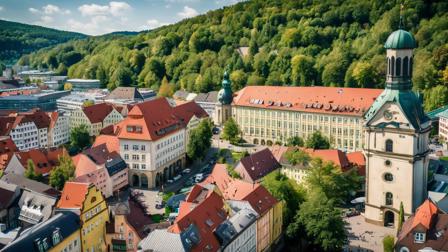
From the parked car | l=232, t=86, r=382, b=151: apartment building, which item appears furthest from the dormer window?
l=232, t=86, r=382, b=151: apartment building

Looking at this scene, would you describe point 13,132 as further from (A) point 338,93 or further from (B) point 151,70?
(B) point 151,70

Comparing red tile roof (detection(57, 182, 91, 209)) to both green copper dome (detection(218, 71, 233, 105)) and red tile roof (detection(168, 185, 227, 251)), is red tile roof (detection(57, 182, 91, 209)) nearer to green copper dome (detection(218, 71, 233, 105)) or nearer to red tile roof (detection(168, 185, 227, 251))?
red tile roof (detection(168, 185, 227, 251))

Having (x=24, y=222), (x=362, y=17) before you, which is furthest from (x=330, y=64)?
(x=24, y=222)

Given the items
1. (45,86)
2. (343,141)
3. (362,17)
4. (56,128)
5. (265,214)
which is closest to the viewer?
(265,214)

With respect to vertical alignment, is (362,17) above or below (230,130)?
above

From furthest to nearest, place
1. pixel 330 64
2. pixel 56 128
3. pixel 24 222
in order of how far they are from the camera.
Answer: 1. pixel 330 64
2. pixel 56 128
3. pixel 24 222

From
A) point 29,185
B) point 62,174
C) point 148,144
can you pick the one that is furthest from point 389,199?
point 29,185

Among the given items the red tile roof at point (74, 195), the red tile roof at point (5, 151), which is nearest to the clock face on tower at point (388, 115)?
the red tile roof at point (74, 195)
